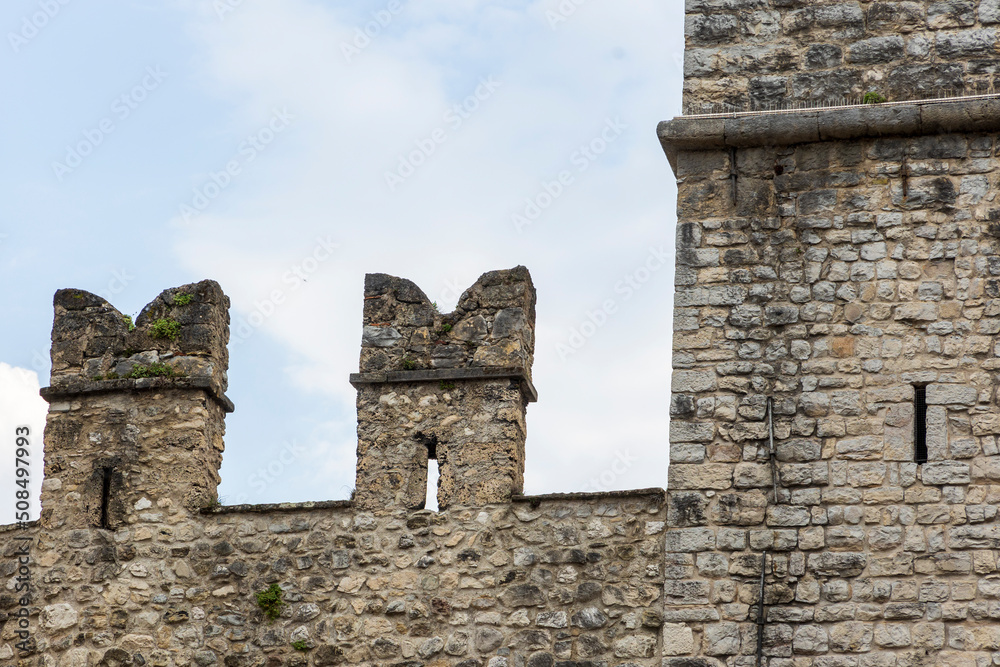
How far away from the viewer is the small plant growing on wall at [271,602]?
855cm

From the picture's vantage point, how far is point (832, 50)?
845 cm

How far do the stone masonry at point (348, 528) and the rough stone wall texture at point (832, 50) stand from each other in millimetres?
1658

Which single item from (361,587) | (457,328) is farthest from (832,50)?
(361,587)

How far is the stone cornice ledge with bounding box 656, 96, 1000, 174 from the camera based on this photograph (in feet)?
26.6

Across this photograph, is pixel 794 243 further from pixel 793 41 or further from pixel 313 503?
pixel 313 503

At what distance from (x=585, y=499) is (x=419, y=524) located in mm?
970

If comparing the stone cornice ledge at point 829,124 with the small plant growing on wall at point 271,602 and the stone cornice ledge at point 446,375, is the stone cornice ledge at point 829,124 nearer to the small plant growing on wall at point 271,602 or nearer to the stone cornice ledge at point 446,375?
the stone cornice ledge at point 446,375

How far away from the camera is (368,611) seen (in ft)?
27.7

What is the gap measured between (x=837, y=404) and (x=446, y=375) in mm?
2238

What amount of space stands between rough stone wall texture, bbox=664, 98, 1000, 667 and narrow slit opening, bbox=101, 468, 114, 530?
340 cm

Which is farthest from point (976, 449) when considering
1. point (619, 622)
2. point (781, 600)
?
point (619, 622)

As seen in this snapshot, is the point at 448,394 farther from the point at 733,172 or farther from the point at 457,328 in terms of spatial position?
the point at 733,172

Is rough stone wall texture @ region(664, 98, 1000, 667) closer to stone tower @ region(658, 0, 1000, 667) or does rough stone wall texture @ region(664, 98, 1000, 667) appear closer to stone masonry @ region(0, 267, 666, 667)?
stone tower @ region(658, 0, 1000, 667)

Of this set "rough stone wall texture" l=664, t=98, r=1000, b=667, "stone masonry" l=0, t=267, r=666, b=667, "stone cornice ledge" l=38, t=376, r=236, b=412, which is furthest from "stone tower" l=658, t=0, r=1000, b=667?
"stone cornice ledge" l=38, t=376, r=236, b=412
